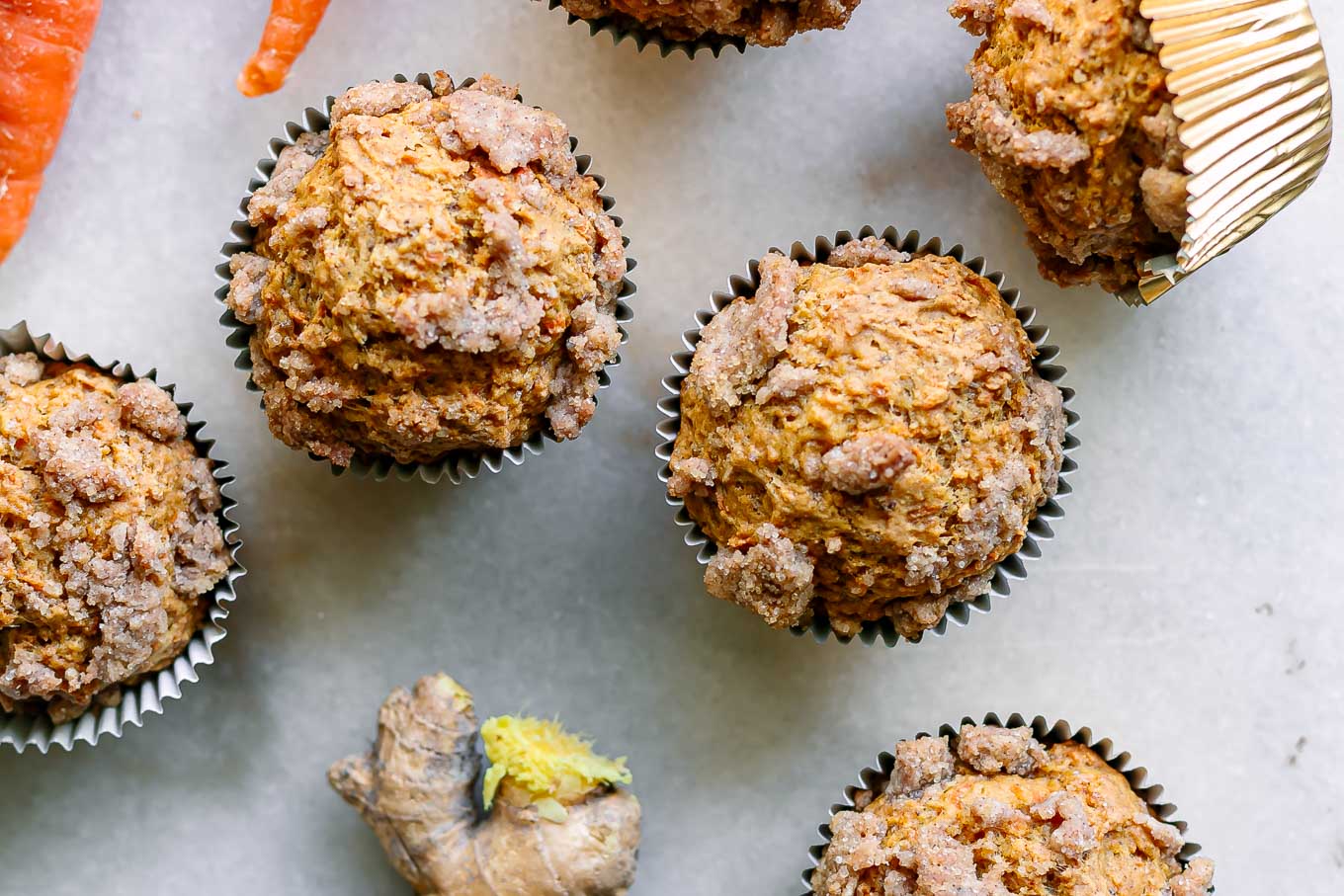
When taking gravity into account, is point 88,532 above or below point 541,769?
above

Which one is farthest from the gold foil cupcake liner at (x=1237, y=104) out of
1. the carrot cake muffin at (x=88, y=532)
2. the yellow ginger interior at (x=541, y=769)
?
the carrot cake muffin at (x=88, y=532)

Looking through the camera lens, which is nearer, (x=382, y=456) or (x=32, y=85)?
(x=382, y=456)

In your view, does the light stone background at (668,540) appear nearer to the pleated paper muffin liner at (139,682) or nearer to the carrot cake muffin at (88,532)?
the pleated paper muffin liner at (139,682)

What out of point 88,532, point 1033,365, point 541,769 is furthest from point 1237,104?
point 88,532

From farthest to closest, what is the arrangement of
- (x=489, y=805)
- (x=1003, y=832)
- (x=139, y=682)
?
(x=489, y=805)
(x=139, y=682)
(x=1003, y=832)

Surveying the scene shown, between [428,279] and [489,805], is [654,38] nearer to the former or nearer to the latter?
[428,279]

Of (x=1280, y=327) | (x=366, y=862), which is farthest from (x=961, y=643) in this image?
(x=366, y=862)

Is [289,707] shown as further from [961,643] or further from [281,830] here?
[961,643]
